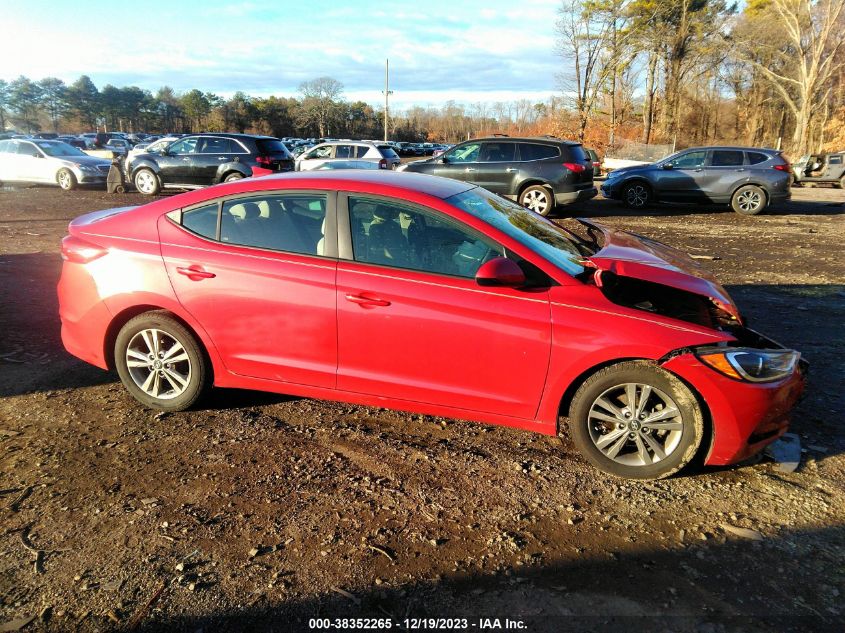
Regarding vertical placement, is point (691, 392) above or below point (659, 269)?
below

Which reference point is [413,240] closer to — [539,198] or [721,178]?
[539,198]

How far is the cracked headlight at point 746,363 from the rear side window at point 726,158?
13547 millimetres

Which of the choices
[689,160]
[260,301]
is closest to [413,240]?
[260,301]

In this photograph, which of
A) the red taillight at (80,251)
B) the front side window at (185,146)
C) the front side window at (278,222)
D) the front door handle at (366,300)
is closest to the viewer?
the front door handle at (366,300)

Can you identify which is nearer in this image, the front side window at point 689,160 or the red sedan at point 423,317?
the red sedan at point 423,317

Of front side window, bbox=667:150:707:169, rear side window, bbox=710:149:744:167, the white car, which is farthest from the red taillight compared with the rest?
the white car

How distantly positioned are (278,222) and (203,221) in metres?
0.53

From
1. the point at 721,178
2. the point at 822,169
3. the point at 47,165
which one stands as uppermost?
the point at 822,169

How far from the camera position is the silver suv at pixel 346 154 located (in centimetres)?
1750

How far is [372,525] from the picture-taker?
114 inches

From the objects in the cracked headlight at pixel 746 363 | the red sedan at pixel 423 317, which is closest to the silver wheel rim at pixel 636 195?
the red sedan at pixel 423 317

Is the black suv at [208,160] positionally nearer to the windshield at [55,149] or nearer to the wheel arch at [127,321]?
the windshield at [55,149]

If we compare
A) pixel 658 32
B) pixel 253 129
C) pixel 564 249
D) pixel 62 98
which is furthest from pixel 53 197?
pixel 62 98

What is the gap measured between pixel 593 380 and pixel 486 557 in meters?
1.15
